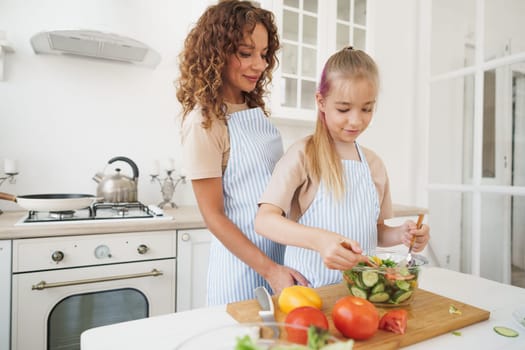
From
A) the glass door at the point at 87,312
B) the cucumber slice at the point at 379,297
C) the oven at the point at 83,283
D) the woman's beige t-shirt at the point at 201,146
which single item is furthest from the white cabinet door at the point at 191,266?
the cucumber slice at the point at 379,297

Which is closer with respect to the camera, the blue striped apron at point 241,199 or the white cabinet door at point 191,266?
the blue striped apron at point 241,199

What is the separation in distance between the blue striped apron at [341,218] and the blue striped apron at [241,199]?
124 millimetres

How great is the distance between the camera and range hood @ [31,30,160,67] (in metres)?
1.63

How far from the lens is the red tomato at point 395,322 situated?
60 cm

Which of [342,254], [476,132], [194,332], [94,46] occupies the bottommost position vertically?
[194,332]

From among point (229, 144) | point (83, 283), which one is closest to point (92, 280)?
point (83, 283)

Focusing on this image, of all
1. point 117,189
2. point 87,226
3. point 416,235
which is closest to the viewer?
point 416,235

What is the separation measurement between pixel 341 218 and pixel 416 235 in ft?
0.57

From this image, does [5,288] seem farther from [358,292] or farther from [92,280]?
[358,292]

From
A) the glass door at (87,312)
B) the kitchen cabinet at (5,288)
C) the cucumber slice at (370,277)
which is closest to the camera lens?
the cucumber slice at (370,277)

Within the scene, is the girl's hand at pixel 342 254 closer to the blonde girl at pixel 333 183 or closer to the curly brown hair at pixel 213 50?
the blonde girl at pixel 333 183

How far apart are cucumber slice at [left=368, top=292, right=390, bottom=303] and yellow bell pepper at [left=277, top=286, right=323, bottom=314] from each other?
4.1 inches

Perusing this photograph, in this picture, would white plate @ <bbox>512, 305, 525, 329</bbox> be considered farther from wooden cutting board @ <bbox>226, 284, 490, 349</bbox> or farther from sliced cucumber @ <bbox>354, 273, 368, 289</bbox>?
sliced cucumber @ <bbox>354, 273, 368, 289</bbox>

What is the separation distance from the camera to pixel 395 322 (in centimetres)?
60
